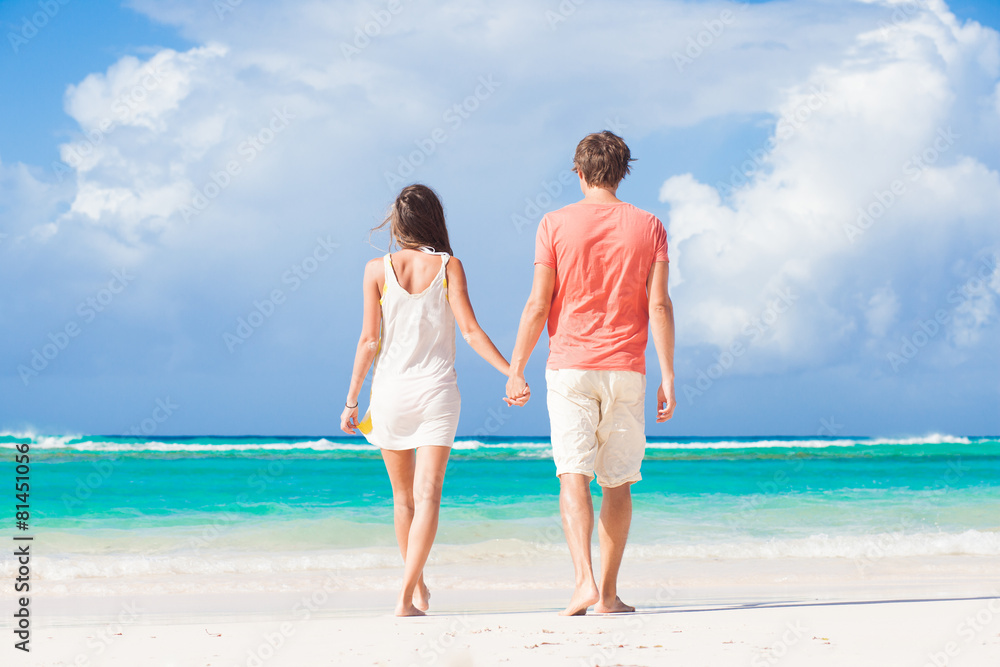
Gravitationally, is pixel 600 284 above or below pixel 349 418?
above

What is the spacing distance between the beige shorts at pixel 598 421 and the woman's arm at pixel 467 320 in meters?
Answer: 0.26

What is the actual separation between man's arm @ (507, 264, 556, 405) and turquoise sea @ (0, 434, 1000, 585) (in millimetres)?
3524

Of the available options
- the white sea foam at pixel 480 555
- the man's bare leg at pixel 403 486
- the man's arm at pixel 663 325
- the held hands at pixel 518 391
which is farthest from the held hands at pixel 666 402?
the white sea foam at pixel 480 555

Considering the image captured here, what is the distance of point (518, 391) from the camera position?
353cm

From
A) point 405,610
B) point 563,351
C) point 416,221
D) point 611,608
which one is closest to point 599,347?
point 563,351

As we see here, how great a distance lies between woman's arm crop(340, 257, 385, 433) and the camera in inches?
146

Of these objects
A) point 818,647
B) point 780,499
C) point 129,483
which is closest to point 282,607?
point 818,647

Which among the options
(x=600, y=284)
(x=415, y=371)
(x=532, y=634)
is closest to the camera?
(x=532, y=634)

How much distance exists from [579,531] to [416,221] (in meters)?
1.57

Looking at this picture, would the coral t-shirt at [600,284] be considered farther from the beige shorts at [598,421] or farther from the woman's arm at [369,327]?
the woman's arm at [369,327]

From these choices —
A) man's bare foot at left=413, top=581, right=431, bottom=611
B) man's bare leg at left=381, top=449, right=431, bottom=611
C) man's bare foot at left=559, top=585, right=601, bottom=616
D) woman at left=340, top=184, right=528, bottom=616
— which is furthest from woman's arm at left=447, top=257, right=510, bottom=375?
man's bare foot at left=413, top=581, right=431, bottom=611

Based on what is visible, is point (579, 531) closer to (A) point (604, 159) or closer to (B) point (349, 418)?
(B) point (349, 418)

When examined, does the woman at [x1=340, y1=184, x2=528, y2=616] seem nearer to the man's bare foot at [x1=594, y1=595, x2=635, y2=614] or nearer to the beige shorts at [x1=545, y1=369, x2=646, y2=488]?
the beige shorts at [x1=545, y1=369, x2=646, y2=488]

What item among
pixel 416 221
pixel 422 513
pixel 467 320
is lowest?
pixel 422 513
